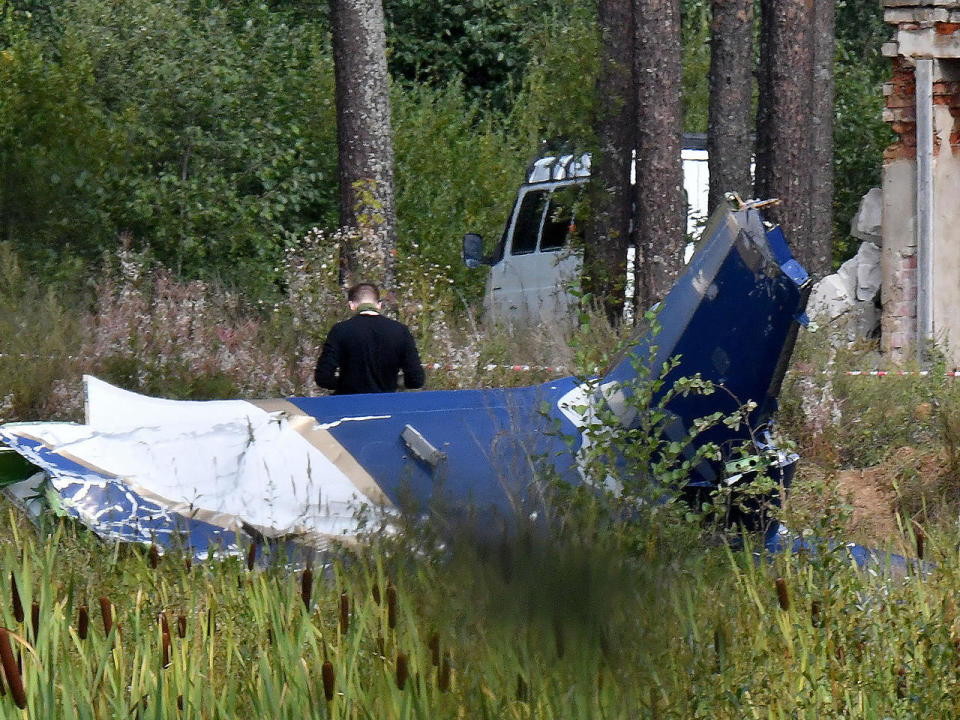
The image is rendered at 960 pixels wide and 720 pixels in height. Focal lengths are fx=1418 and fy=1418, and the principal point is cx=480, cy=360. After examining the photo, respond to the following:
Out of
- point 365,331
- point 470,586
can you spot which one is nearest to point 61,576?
point 470,586

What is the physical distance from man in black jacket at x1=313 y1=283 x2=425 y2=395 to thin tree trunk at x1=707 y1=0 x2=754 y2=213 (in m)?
5.20

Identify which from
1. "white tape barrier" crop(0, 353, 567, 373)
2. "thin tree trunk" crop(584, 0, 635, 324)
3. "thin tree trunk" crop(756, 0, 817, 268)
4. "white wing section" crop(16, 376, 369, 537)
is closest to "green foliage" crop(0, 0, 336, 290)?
"thin tree trunk" crop(584, 0, 635, 324)

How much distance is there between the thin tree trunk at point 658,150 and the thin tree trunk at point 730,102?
908 mm

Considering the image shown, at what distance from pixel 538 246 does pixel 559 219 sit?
2.92 ft

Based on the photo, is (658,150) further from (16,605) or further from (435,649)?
(435,649)

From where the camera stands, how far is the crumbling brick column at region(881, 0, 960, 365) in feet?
41.5

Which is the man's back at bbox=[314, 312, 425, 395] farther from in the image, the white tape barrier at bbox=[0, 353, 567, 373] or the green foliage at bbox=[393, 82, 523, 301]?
the green foliage at bbox=[393, 82, 523, 301]

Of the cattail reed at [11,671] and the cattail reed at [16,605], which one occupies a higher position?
the cattail reed at [11,671]

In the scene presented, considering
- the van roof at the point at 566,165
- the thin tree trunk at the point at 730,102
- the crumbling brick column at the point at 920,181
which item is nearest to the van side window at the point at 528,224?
the van roof at the point at 566,165

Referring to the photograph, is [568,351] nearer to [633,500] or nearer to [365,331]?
[365,331]

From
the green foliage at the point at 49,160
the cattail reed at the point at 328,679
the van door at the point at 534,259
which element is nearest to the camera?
the cattail reed at the point at 328,679

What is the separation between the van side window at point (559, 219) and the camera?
12.4 m

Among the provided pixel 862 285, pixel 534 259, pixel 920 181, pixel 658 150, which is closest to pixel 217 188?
pixel 534 259

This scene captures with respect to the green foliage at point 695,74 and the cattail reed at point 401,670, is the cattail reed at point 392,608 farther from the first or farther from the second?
the green foliage at point 695,74
